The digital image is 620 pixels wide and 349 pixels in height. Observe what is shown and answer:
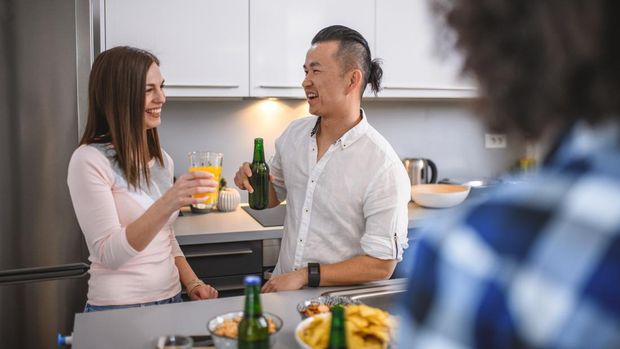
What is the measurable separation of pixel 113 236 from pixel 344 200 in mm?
715

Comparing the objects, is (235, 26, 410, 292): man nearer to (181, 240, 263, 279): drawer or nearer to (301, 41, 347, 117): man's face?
(301, 41, 347, 117): man's face

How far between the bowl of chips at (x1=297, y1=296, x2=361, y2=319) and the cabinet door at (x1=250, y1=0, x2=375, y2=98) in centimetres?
159

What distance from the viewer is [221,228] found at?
2430 millimetres

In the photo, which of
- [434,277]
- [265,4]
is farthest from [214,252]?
[434,277]

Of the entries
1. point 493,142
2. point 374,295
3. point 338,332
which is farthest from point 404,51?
point 338,332

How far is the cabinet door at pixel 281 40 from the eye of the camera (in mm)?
2662

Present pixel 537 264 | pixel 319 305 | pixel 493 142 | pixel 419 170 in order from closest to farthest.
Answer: pixel 537 264 < pixel 319 305 < pixel 419 170 < pixel 493 142

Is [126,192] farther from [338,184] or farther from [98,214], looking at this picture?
[338,184]

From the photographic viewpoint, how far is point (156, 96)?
5.64 feet

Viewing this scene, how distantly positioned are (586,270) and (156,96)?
1.52 metres

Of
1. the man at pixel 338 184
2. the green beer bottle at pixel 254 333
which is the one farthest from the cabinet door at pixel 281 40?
the green beer bottle at pixel 254 333

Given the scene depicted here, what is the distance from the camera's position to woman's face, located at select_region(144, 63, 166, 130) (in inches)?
66.8

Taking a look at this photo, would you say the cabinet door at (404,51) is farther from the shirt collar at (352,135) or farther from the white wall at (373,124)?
the shirt collar at (352,135)

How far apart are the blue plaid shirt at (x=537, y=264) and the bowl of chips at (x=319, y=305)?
2.40 ft
